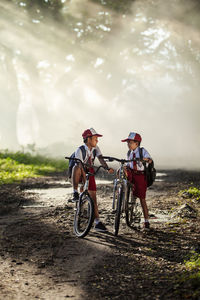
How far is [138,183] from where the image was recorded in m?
6.59

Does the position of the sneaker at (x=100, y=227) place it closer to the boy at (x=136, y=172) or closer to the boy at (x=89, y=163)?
the boy at (x=89, y=163)

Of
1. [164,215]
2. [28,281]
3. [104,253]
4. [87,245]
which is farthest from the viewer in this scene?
[164,215]

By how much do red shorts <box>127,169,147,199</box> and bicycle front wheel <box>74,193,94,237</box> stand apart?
98 centimetres

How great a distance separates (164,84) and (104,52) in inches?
1502

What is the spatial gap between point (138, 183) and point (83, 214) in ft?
3.89

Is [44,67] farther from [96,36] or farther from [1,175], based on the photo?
[1,175]

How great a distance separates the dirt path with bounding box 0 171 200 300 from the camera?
3.97m

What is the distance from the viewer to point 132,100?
190 ft

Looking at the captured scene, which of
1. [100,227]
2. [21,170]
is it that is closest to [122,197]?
[100,227]

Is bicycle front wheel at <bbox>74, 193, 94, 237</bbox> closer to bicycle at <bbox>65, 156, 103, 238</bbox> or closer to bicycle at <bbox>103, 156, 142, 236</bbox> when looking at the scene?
bicycle at <bbox>65, 156, 103, 238</bbox>

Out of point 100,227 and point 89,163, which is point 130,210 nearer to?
point 100,227

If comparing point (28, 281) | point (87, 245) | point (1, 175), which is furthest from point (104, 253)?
point (1, 175)

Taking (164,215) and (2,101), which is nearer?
(164,215)

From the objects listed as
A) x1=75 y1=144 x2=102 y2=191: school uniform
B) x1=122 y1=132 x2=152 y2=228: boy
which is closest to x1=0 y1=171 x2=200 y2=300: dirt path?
x1=122 y1=132 x2=152 y2=228: boy
